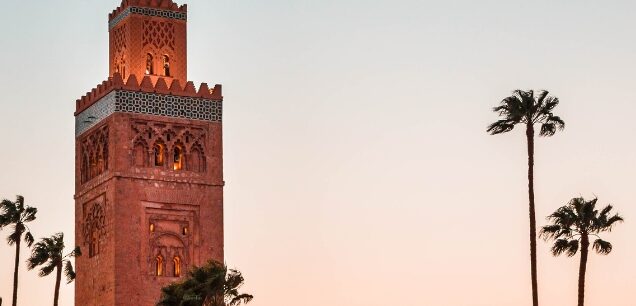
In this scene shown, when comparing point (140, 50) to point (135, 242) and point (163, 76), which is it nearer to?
point (163, 76)

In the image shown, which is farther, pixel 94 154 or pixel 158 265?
pixel 94 154

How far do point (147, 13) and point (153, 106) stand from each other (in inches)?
151

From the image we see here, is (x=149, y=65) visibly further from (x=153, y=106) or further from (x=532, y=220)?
(x=532, y=220)

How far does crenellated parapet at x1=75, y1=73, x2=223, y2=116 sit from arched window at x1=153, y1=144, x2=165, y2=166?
2089mm

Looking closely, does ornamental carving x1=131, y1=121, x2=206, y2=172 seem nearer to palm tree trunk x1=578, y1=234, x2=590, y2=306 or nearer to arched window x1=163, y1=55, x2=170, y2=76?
arched window x1=163, y1=55, x2=170, y2=76

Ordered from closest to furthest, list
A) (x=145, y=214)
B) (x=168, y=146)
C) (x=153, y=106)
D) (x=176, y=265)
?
(x=145, y=214)
(x=176, y=265)
(x=153, y=106)
(x=168, y=146)

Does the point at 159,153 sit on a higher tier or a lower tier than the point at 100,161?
higher

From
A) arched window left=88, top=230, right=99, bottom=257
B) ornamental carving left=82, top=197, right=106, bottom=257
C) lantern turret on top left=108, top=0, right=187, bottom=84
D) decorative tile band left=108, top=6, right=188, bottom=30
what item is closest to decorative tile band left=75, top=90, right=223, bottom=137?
lantern turret on top left=108, top=0, right=187, bottom=84

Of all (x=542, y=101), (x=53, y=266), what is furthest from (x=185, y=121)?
(x=542, y=101)

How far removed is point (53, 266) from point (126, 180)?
20.9 feet

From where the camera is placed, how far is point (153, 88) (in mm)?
79688

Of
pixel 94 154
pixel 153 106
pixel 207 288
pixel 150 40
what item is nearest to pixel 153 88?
pixel 153 106

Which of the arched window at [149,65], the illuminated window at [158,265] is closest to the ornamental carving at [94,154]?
the arched window at [149,65]

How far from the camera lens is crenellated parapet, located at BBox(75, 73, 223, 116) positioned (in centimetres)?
7938
